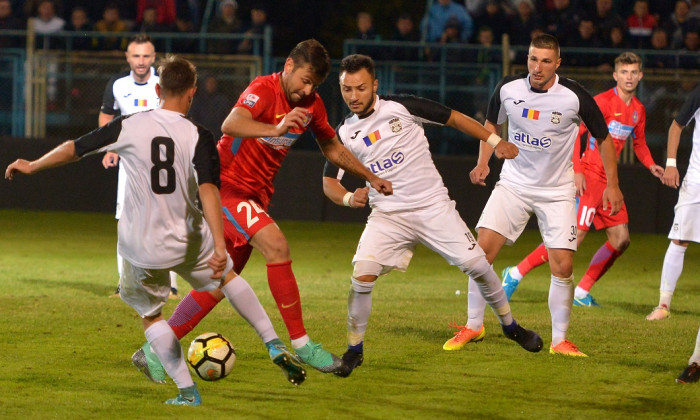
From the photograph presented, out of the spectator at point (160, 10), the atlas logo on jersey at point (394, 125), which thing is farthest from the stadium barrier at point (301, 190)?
the atlas logo on jersey at point (394, 125)

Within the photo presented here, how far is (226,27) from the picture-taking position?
17156mm

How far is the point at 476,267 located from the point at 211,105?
29.8 ft

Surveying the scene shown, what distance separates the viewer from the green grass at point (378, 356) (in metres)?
5.62

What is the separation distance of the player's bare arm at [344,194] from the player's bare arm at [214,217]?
1132 mm

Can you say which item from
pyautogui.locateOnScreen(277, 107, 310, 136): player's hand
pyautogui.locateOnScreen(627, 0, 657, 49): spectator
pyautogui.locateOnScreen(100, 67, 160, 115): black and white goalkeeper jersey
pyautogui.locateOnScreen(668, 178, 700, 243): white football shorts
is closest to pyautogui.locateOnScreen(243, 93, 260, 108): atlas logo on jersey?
pyautogui.locateOnScreen(277, 107, 310, 136): player's hand

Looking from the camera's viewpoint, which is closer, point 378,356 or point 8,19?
point 378,356

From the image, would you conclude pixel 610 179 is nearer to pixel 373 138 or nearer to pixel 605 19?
pixel 373 138

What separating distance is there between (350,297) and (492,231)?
4.27ft

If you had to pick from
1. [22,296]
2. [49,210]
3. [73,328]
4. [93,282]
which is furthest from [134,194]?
[49,210]

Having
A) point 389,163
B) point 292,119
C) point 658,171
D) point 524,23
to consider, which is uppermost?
point 524,23

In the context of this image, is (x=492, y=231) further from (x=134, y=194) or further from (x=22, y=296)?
(x=22, y=296)

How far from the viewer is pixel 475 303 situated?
7445 mm

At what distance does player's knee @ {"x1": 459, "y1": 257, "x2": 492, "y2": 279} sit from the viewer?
6762mm

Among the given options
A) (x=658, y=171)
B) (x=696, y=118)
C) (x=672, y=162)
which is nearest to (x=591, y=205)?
(x=658, y=171)
